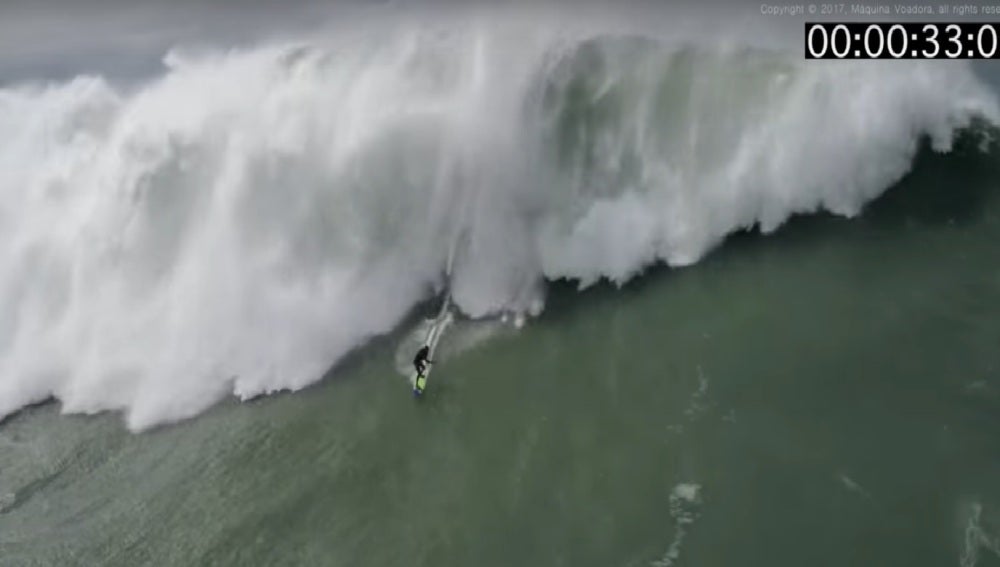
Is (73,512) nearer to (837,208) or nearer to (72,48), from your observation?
(837,208)

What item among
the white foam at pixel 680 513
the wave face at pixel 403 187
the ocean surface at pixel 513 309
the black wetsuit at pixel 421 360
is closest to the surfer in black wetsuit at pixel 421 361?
the black wetsuit at pixel 421 360

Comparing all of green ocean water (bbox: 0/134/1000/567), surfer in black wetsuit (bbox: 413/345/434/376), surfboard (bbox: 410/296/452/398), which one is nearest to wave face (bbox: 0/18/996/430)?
surfboard (bbox: 410/296/452/398)

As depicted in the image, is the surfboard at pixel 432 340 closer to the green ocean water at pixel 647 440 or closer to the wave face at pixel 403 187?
the green ocean water at pixel 647 440

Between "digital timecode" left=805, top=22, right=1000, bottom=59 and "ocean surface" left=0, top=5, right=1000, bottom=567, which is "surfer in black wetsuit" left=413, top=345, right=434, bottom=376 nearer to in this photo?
"ocean surface" left=0, top=5, right=1000, bottom=567

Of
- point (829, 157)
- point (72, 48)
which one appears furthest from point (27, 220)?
point (829, 157)

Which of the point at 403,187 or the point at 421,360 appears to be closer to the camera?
the point at 421,360

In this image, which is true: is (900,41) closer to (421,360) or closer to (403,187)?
(403,187)

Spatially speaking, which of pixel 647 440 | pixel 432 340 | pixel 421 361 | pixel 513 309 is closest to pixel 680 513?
pixel 647 440
